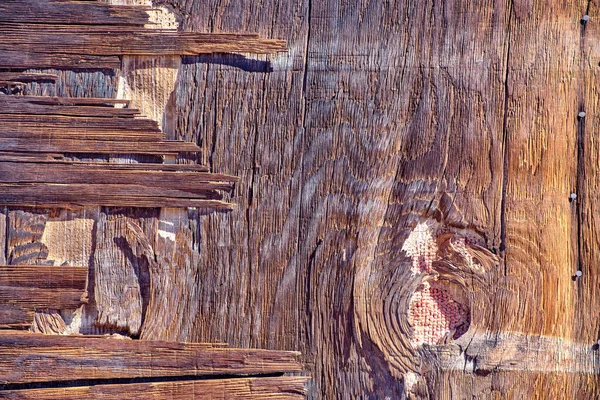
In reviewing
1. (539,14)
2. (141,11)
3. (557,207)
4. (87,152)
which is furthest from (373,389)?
(141,11)

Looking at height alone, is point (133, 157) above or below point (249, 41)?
below

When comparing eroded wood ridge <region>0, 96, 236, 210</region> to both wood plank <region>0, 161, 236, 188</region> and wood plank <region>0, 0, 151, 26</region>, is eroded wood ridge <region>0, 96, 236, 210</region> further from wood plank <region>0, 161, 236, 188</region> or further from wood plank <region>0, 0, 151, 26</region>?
wood plank <region>0, 0, 151, 26</region>

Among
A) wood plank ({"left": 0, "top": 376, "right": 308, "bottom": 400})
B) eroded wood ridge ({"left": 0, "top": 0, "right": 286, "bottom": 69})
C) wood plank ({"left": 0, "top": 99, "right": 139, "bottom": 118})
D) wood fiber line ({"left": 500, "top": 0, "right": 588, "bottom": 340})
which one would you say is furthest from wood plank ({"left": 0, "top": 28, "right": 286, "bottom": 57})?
wood plank ({"left": 0, "top": 376, "right": 308, "bottom": 400})

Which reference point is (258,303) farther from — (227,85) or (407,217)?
(227,85)

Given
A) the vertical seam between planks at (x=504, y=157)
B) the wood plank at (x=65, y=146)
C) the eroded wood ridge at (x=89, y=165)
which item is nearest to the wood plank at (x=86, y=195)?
the eroded wood ridge at (x=89, y=165)

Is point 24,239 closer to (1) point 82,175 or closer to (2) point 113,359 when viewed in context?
(1) point 82,175

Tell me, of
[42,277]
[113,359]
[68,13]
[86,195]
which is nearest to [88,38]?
[68,13]
